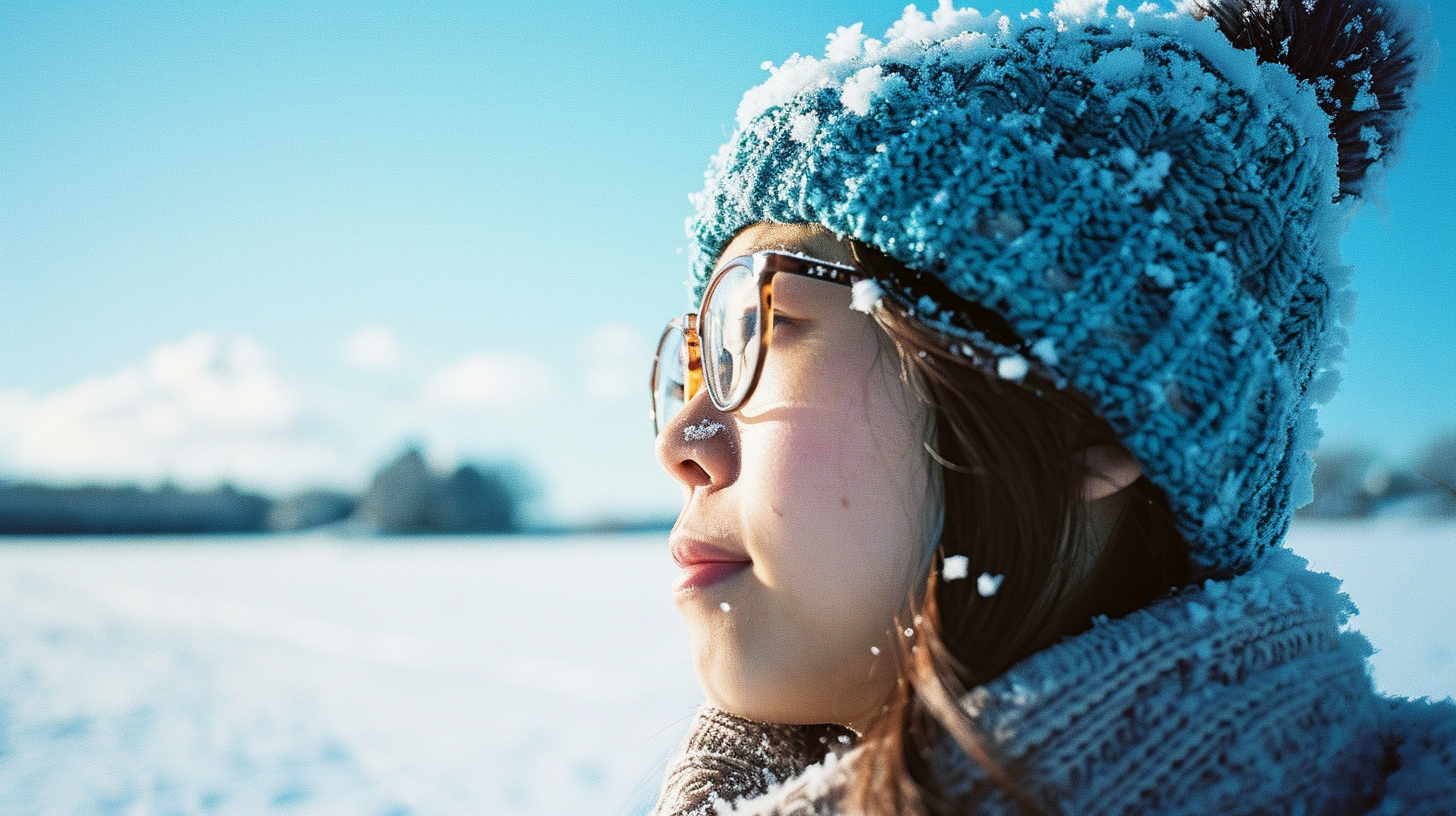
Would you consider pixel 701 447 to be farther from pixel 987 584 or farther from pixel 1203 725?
pixel 1203 725

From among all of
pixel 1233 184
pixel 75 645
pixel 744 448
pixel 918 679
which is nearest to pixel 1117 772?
pixel 918 679

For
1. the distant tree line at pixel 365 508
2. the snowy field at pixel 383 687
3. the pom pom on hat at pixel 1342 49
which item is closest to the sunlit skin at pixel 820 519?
the snowy field at pixel 383 687

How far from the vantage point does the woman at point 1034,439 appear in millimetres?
910

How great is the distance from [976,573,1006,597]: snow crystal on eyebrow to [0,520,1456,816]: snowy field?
0.56m

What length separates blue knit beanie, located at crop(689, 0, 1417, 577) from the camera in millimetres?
1006

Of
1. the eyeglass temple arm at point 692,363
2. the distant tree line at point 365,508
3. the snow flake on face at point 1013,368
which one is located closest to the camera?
the snow flake on face at point 1013,368

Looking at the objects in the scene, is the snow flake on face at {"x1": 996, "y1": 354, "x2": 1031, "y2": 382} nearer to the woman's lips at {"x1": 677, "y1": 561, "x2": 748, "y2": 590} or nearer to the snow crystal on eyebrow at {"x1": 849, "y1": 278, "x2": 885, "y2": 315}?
the snow crystal on eyebrow at {"x1": 849, "y1": 278, "x2": 885, "y2": 315}

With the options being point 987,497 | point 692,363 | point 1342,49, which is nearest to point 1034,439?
point 987,497

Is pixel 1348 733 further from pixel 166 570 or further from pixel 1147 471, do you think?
pixel 166 570

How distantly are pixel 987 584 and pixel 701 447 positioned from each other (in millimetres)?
467

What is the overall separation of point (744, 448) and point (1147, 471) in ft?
1.86

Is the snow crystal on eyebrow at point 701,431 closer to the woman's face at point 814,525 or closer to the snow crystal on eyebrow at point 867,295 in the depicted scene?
the woman's face at point 814,525

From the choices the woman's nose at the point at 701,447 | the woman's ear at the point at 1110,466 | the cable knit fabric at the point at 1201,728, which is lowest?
the cable knit fabric at the point at 1201,728

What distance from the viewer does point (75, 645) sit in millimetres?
6590
